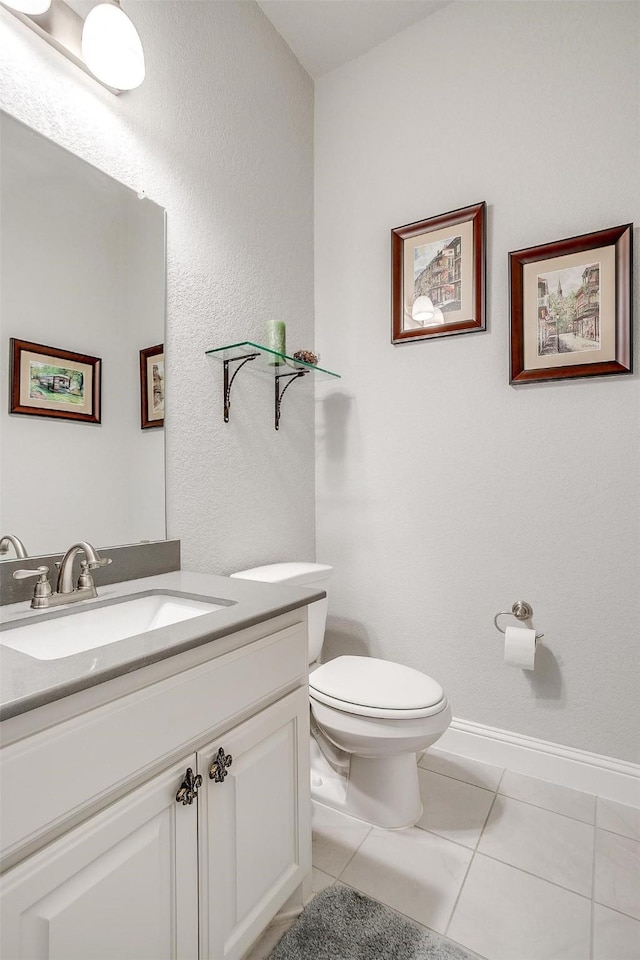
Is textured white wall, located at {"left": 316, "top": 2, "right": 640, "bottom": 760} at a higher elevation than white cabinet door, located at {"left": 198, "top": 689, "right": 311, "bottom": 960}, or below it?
higher

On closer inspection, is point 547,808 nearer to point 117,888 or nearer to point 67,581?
point 117,888

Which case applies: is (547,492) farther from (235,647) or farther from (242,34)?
(242,34)

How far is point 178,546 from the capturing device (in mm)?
1542

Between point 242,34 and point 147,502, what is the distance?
1.79 meters

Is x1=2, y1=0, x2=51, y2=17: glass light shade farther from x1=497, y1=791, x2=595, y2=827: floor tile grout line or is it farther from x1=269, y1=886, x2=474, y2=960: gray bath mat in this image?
x1=497, y1=791, x2=595, y2=827: floor tile grout line

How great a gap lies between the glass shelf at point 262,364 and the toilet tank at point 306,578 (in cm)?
56

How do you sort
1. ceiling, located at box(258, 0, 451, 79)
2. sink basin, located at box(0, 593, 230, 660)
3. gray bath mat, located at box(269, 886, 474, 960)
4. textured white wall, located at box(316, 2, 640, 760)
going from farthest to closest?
ceiling, located at box(258, 0, 451, 79) → textured white wall, located at box(316, 2, 640, 760) → gray bath mat, located at box(269, 886, 474, 960) → sink basin, located at box(0, 593, 230, 660)

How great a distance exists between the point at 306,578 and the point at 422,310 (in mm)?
1176

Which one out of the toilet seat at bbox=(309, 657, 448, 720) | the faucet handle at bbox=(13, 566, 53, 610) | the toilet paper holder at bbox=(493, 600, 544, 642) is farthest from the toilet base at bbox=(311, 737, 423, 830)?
the faucet handle at bbox=(13, 566, 53, 610)

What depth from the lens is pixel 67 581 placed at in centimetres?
110

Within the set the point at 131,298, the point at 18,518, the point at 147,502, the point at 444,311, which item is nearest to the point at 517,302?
the point at 444,311

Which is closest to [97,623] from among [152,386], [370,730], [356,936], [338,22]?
[152,386]

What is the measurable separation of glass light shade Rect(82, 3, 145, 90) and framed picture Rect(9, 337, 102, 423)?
736 mm

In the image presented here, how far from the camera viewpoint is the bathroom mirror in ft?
3.70
